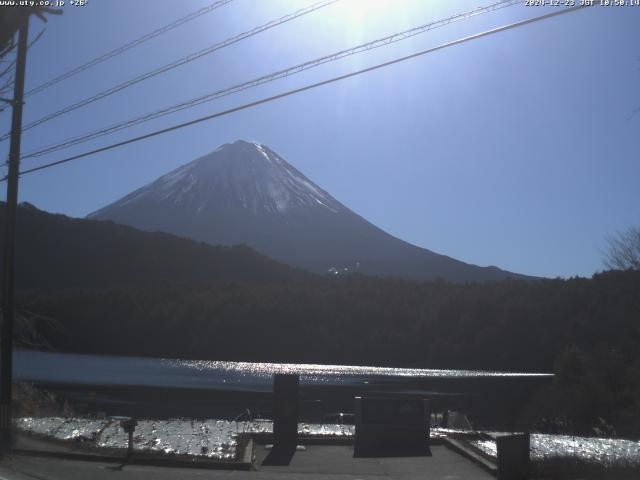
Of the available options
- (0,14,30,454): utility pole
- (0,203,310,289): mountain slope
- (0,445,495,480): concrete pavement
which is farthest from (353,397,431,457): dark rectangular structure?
(0,203,310,289): mountain slope

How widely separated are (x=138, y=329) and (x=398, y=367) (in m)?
35.3

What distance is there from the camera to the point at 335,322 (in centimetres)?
11300

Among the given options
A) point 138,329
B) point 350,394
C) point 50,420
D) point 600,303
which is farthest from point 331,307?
point 50,420

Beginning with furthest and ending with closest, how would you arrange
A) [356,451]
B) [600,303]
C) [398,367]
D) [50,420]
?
[398,367], [600,303], [50,420], [356,451]

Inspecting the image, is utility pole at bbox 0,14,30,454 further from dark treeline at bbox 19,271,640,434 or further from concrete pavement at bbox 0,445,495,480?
dark treeline at bbox 19,271,640,434

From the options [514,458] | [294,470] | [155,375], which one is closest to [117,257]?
[155,375]

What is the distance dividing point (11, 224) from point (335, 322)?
3810 inches

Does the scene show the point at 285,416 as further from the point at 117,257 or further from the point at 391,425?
the point at 117,257

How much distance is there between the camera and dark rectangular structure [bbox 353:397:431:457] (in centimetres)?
1748

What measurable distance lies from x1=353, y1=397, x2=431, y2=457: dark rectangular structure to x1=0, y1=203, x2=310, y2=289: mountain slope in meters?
112

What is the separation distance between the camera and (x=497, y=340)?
317ft

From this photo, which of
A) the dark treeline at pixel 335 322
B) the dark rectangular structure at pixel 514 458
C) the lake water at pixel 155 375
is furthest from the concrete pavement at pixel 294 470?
the dark treeline at pixel 335 322

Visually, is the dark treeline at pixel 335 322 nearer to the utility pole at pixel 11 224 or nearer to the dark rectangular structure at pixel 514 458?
the utility pole at pixel 11 224

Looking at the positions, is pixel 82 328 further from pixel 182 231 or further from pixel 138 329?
pixel 182 231
